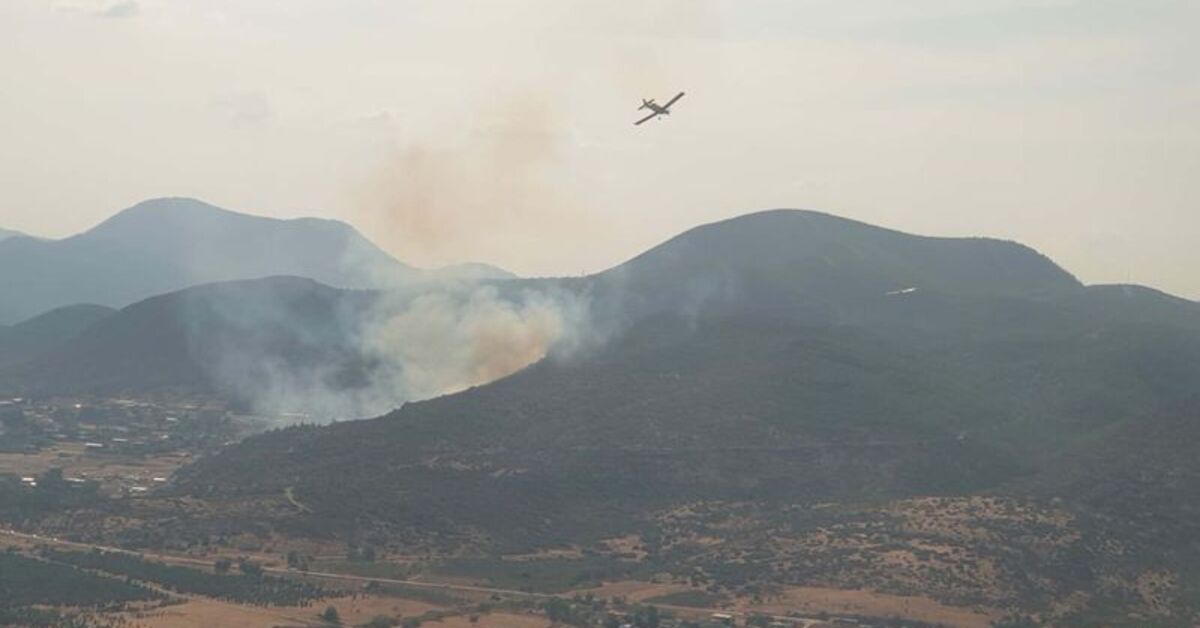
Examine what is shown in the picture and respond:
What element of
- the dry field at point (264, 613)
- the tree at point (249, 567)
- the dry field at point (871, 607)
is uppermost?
the tree at point (249, 567)

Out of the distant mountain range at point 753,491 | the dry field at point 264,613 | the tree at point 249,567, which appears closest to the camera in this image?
the dry field at point 264,613

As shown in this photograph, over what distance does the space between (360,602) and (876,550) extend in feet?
152

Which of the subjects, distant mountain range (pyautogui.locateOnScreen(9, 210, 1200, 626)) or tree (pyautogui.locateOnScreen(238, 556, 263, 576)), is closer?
tree (pyautogui.locateOnScreen(238, 556, 263, 576))

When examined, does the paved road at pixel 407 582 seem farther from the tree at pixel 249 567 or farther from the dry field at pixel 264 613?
the dry field at pixel 264 613

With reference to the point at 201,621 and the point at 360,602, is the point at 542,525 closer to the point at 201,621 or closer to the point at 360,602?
the point at 360,602

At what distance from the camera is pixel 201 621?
118 meters

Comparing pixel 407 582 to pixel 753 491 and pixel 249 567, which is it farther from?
pixel 753 491

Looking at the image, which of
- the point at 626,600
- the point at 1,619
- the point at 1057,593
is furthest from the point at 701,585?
the point at 1,619

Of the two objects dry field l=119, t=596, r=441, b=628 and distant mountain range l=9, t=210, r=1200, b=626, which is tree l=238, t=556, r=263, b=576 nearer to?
dry field l=119, t=596, r=441, b=628

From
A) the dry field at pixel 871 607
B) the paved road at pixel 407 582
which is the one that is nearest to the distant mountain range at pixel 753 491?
the dry field at pixel 871 607

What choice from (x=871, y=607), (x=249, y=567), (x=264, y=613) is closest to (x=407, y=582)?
(x=249, y=567)

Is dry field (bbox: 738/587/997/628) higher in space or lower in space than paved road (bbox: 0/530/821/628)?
lower

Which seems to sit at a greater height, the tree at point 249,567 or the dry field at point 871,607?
the tree at point 249,567

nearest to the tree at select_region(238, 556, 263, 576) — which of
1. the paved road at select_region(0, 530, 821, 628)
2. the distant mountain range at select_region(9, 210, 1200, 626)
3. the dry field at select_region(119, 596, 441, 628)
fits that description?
the paved road at select_region(0, 530, 821, 628)
